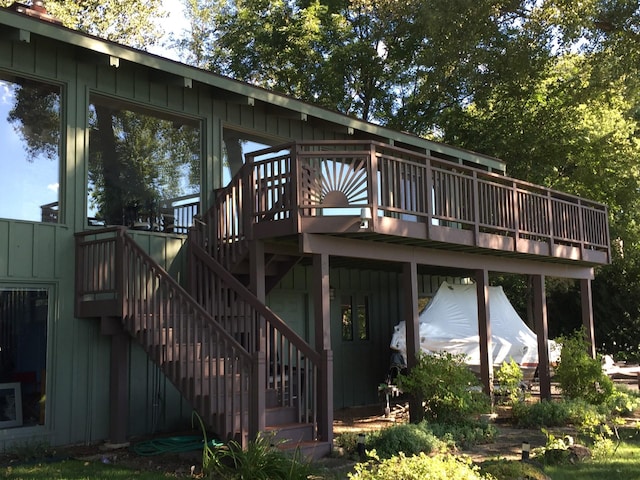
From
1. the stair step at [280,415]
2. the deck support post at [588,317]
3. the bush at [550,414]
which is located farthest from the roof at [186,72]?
the bush at [550,414]

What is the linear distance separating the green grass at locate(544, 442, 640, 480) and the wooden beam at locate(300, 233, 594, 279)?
3885 mm

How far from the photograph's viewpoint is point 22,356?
8.70 m

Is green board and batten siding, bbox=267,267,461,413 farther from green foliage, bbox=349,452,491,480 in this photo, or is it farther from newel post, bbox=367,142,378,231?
green foliage, bbox=349,452,491,480

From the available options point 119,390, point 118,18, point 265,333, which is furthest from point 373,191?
point 118,18

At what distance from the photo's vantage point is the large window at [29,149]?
29.2ft

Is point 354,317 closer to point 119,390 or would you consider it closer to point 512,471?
point 119,390

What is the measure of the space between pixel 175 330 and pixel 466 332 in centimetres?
730

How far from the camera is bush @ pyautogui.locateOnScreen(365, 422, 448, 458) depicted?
829cm

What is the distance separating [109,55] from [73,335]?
394cm

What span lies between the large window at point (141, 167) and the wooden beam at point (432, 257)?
2.86 meters

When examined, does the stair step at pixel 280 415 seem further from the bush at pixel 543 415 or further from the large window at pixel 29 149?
the bush at pixel 543 415

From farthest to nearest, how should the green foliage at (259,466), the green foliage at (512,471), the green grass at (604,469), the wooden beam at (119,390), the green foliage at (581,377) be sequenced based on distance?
the green foliage at (581,377)
the wooden beam at (119,390)
the green grass at (604,469)
the green foliage at (259,466)
the green foliage at (512,471)

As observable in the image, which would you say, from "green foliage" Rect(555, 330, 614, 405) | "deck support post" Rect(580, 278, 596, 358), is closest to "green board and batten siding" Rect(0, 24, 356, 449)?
"green foliage" Rect(555, 330, 614, 405)

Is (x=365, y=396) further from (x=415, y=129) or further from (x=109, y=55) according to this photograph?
(x=415, y=129)
